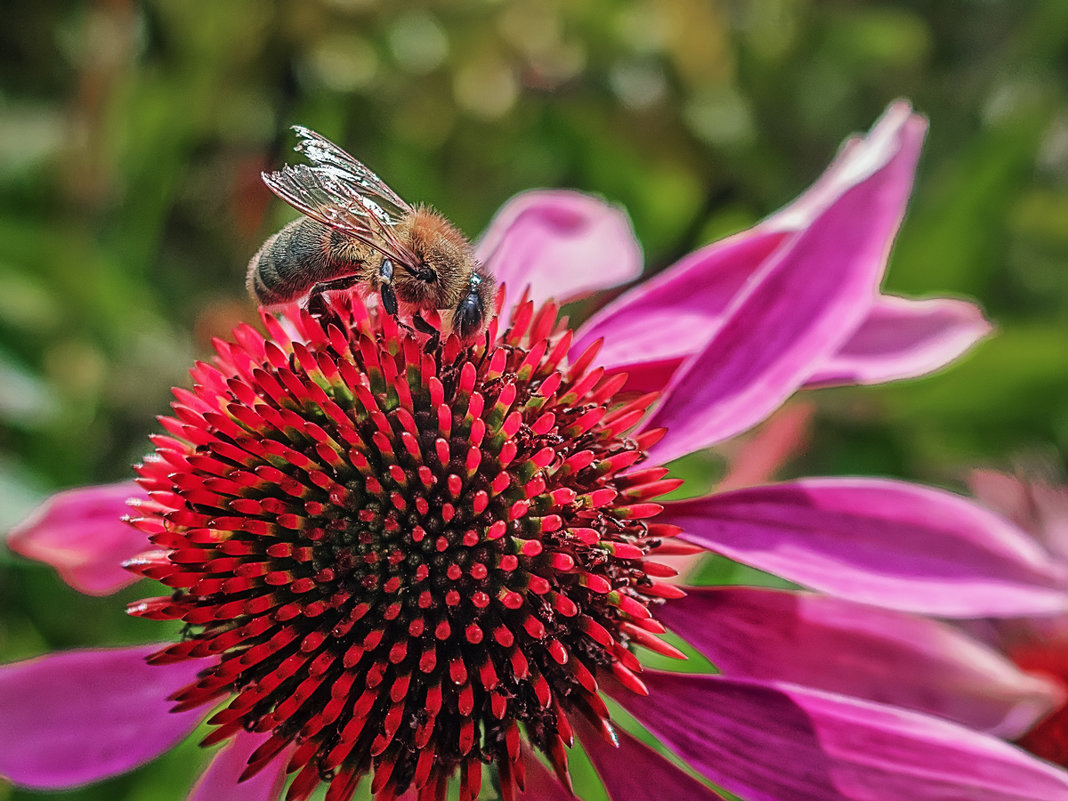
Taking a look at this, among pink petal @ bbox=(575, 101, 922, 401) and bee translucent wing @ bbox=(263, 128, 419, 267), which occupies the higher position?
pink petal @ bbox=(575, 101, 922, 401)

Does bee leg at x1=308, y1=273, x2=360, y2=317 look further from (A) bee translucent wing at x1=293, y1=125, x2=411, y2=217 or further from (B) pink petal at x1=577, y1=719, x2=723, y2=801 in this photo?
(B) pink petal at x1=577, y1=719, x2=723, y2=801

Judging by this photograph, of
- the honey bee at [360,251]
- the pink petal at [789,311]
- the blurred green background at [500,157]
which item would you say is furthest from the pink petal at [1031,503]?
the honey bee at [360,251]

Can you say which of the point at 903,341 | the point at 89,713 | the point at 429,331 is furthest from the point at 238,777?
the point at 903,341

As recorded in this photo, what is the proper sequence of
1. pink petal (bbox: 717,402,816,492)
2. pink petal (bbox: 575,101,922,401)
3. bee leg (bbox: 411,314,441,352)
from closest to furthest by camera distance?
bee leg (bbox: 411,314,441,352) < pink petal (bbox: 575,101,922,401) < pink petal (bbox: 717,402,816,492)

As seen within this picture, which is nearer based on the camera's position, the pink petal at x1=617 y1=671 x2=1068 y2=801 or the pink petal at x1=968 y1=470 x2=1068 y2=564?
the pink petal at x1=617 y1=671 x2=1068 y2=801

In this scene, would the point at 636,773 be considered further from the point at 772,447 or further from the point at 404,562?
the point at 772,447

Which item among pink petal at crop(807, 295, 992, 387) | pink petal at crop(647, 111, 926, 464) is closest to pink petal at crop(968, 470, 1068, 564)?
pink petal at crop(807, 295, 992, 387)

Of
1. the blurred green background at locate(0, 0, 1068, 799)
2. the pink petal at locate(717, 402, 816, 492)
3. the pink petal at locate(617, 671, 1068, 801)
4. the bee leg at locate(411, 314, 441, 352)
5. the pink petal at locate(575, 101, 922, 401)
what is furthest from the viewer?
the blurred green background at locate(0, 0, 1068, 799)

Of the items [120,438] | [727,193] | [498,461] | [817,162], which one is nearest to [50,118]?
[120,438]
